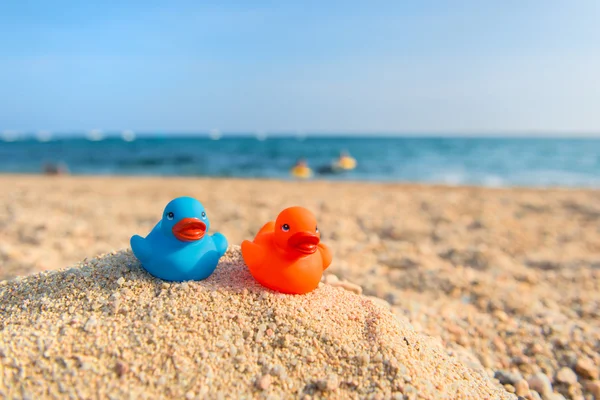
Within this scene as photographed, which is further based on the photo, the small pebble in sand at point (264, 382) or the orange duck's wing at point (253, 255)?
the orange duck's wing at point (253, 255)

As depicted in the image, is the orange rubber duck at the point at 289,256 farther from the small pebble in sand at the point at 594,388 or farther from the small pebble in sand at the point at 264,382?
the small pebble in sand at the point at 594,388

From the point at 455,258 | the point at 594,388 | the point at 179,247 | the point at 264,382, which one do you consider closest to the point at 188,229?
the point at 179,247

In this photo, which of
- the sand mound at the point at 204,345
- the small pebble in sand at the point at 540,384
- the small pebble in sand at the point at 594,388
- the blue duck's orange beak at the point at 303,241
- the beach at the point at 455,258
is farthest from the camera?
the beach at the point at 455,258

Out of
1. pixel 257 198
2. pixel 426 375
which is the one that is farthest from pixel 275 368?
pixel 257 198

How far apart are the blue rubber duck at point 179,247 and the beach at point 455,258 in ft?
1.95

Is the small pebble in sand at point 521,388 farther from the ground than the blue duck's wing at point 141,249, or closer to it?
closer to it

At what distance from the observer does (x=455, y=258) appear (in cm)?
514

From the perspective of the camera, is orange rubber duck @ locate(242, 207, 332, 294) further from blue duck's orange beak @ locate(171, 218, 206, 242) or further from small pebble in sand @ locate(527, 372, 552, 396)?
small pebble in sand @ locate(527, 372, 552, 396)

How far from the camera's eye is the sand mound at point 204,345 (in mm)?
1791

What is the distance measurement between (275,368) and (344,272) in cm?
243

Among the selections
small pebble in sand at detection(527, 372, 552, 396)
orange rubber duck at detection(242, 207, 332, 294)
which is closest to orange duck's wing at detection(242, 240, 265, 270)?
orange rubber duck at detection(242, 207, 332, 294)

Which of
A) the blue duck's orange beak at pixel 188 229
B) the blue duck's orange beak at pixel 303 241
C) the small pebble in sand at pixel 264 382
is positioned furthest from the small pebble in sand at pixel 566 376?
the blue duck's orange beak at pixel 188 229

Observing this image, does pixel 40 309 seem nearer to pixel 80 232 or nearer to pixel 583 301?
pixel 80 232

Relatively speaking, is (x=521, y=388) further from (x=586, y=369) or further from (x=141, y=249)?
(x=141, y=249)
